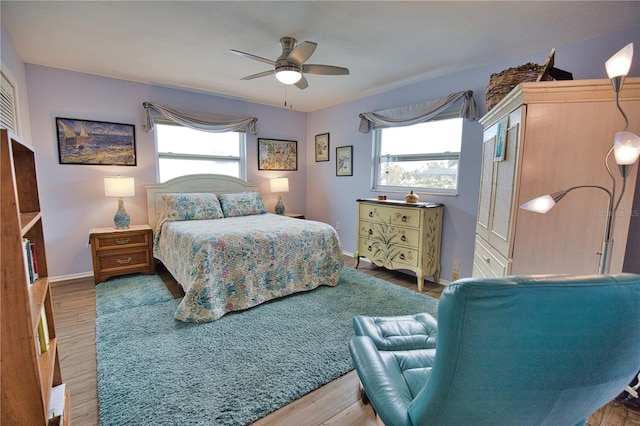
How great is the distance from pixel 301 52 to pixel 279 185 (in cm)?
268

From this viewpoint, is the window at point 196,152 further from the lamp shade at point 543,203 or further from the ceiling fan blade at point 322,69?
the lamp shade at point 543,203

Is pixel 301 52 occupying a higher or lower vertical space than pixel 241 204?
higher

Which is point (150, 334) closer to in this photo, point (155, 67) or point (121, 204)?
Result: point (121, 204)

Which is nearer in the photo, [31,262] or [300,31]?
[31,262]

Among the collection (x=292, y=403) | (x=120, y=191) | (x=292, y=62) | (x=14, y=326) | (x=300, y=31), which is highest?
(x=300, y=31)

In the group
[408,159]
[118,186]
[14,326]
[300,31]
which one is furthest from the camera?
[408,159]

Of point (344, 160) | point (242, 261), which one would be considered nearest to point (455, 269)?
point (344, 160)

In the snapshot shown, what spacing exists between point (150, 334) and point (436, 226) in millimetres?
3010

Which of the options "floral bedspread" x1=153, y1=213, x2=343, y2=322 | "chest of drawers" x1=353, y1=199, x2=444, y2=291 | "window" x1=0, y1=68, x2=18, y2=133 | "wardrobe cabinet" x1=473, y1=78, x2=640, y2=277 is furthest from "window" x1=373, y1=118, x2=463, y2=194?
"window" x1=0, y1=68, x2=18, y2=133

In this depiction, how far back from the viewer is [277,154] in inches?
197

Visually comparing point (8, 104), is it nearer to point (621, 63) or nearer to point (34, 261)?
point (34, 261)

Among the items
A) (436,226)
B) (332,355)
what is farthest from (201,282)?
(436,226)

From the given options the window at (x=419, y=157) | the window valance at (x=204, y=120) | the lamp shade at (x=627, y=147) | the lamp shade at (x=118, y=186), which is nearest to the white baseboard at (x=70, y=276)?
the lamp shade at (x=118, y=186)

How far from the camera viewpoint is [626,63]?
1.18 meters
